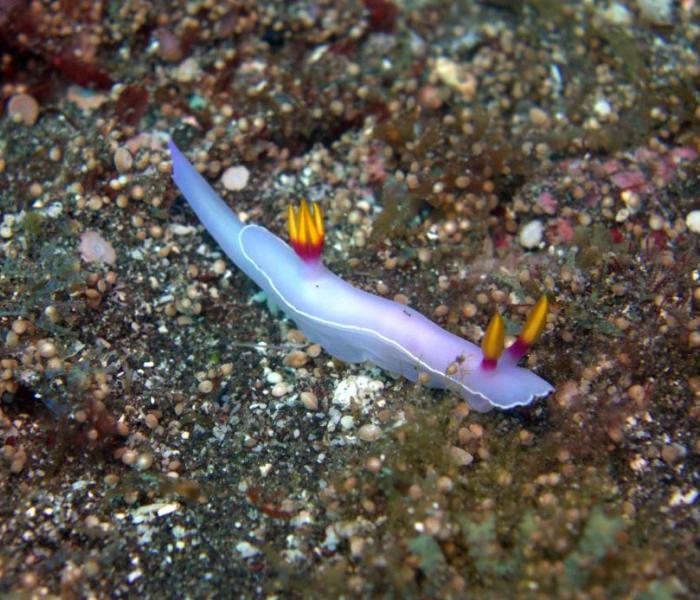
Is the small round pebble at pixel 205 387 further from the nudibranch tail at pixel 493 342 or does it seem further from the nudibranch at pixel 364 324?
the nudibranch tail at pixel 493 342

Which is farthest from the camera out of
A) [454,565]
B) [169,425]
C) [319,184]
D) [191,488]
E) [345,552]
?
[319,184]

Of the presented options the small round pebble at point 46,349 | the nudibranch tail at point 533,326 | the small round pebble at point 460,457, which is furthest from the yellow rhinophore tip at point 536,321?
the small round pebble at point 46,349

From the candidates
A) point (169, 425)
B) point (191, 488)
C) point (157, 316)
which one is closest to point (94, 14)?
point (157, 316)

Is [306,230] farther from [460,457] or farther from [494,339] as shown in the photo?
[460,457]

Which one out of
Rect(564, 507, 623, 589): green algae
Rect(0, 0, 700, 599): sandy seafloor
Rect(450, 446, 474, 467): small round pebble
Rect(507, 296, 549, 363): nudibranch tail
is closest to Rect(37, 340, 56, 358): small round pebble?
Rect(0, 0, 700, 599): sandy seafloor

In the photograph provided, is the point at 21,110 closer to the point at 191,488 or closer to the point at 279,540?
the point at 191,488

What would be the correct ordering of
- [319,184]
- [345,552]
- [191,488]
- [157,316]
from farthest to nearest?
[319,184] → [157,316] → [191,488] → [345,552]

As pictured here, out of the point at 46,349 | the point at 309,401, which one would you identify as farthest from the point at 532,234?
the point at 46,349
